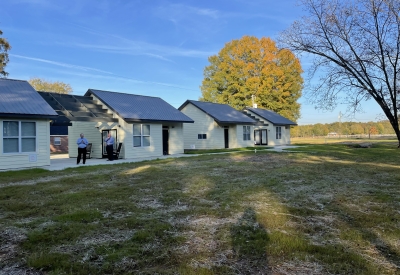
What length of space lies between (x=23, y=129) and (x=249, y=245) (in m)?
12.4

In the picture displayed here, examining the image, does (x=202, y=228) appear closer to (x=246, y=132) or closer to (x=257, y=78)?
(x=246, y=132)

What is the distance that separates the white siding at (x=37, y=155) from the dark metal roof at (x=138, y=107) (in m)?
4.36

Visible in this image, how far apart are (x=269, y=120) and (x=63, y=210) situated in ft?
90.0

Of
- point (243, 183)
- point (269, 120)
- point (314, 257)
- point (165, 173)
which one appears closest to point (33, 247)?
point (314, 257)

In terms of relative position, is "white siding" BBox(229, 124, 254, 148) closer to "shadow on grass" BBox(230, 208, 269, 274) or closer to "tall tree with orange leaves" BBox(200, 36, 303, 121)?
"tall tree with orange leaves" BBox(200, 36, 303, 121)

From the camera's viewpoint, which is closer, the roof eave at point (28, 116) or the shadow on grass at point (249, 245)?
the shadow on grass at point (249, 245)

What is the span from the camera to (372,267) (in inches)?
121

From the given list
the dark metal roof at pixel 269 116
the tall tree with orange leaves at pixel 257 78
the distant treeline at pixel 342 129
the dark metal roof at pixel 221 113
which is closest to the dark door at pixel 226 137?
the dark metal roof at pixel 221 113

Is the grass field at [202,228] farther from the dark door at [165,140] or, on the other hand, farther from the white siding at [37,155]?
the dark door at [165,140]

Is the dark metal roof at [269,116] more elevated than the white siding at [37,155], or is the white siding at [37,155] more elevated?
the dark metal roof at [269,116]

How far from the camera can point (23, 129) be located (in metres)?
13.0

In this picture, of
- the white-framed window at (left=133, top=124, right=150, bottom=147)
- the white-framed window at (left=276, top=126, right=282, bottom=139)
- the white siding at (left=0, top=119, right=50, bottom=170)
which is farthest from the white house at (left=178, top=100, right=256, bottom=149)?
the white siding at (left=0, top=119, right=50, bottom=170)

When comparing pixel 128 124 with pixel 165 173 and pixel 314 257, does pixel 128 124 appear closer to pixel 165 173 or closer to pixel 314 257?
pixel 165 173

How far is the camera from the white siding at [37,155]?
1241 centimetres
